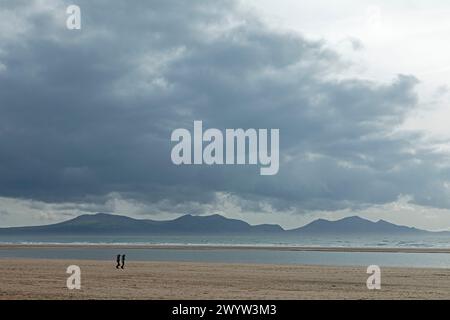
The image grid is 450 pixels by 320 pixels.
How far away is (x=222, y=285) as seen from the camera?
42062 mm

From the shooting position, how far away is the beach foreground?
35.1 meters

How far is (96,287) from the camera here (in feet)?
125

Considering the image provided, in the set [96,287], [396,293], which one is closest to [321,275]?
[396,293]

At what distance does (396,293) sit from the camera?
3878 cm

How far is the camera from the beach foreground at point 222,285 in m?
35.1
